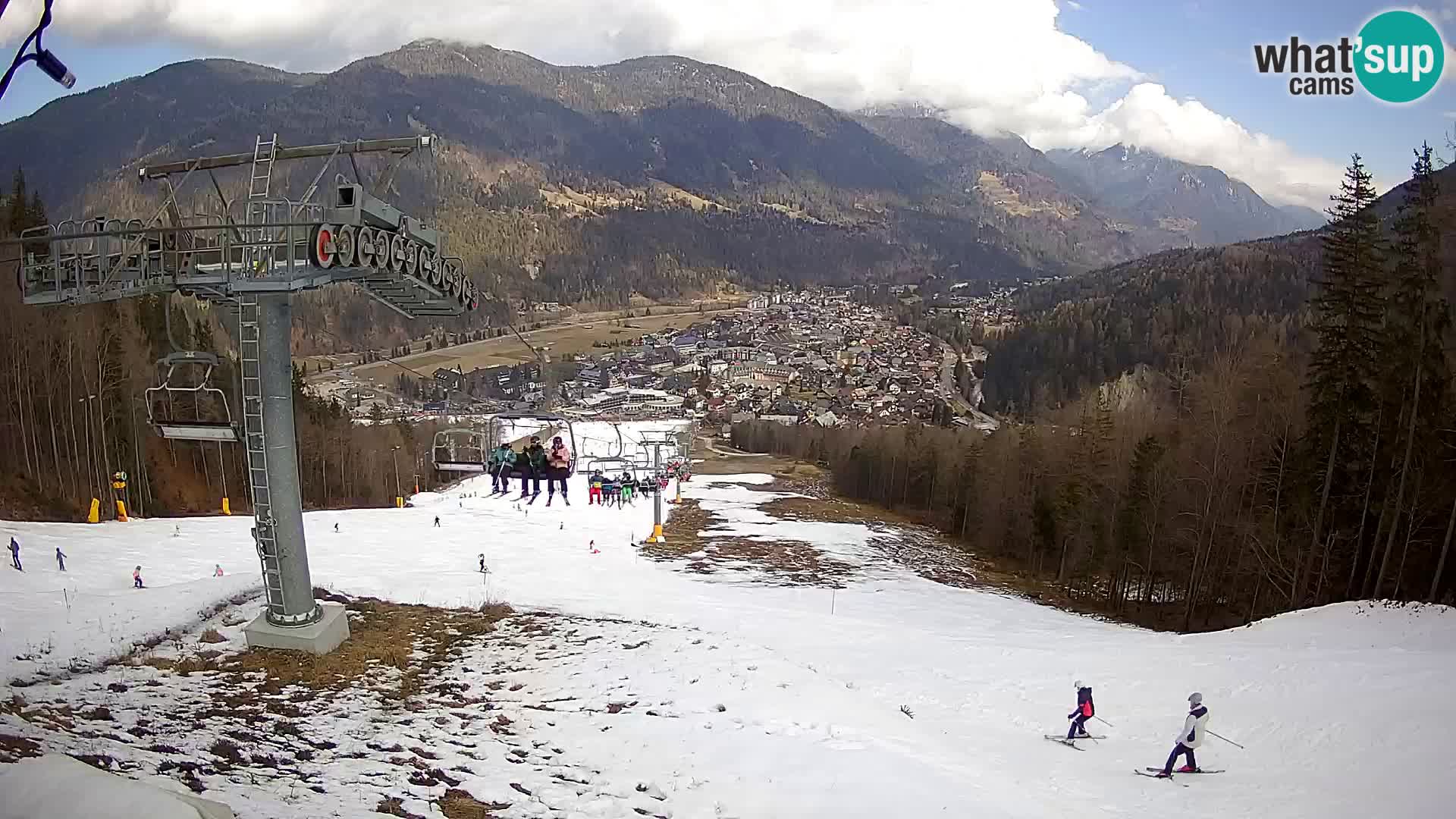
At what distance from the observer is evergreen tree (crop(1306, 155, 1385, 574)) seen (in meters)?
24.3

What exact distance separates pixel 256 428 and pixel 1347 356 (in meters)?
29.8

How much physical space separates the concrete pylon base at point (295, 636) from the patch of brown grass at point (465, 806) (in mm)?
5408

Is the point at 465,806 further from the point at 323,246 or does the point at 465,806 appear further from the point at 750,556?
the point at 750,556

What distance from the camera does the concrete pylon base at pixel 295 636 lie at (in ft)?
41.8

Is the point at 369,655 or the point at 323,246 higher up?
the point at 323,246

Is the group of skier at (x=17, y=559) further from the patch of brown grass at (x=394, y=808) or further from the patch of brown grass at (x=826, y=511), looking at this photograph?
the patch of brown grass at (x=826, y=511)

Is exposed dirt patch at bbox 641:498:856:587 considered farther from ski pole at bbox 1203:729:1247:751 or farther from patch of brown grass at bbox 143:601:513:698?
ski pole at bbox 1203:729:1247:751

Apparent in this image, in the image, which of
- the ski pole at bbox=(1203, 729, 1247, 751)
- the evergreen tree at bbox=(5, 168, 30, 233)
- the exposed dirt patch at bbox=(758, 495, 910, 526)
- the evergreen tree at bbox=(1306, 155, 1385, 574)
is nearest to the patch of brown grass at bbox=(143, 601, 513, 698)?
the ski pole at bbox=(1203, 729, 1247, 751)

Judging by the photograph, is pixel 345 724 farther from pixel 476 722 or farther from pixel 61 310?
pixel 61 310

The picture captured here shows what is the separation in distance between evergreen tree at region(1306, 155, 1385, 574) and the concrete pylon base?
28.8 metres

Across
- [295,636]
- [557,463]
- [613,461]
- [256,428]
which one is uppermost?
[256,428]

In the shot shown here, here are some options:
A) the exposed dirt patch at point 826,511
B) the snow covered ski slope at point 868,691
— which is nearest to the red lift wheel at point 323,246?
the snow covered ski slope at point 868,691

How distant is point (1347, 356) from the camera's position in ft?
81.7

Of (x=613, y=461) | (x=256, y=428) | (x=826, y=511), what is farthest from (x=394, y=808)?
(x=826, y=511)
